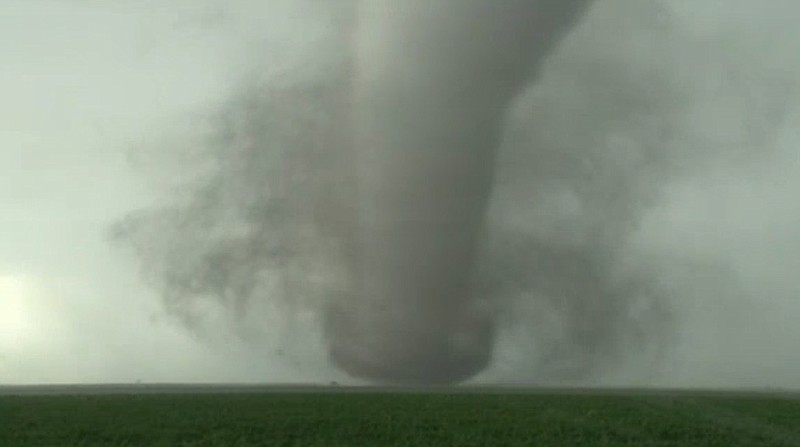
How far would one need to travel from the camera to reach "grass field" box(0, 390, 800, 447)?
25703 millimetres

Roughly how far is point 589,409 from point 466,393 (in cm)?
496

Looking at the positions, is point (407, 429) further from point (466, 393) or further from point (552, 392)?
point (552, 392)

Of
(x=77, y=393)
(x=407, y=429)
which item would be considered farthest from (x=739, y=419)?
(x=77, y=393)

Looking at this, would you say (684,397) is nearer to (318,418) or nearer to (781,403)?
(781,403)

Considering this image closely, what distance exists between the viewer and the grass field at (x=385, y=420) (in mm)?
25703

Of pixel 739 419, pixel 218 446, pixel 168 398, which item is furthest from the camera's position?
pixel 168 398

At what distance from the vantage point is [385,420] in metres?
27.5

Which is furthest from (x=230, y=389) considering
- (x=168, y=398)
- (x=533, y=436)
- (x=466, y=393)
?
(x=533, y=436)

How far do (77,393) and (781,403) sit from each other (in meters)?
19.0

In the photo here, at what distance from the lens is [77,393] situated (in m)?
34.5

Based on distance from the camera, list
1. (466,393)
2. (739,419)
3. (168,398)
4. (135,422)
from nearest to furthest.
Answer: (135,422), (739,419), (168,398), (466,393)

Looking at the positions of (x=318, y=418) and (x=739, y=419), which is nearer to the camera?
(x=318, y=418)

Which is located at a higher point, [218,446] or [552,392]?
[552,392]

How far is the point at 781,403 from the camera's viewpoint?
1300 inches
